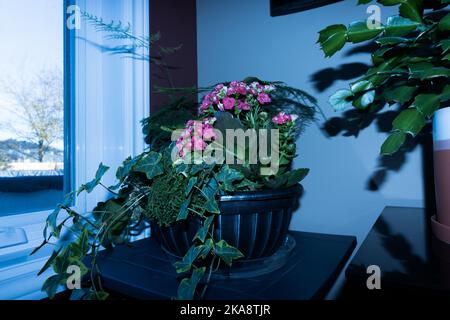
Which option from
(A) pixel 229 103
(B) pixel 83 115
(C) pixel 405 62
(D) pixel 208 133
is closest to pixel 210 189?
(D) pixel 208 133

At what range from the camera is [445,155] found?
525 millimetres

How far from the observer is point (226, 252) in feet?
1.71

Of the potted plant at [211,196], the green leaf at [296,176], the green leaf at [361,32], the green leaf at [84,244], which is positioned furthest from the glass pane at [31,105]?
the green leaf at [361,32]

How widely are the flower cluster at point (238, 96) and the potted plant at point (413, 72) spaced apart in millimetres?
182

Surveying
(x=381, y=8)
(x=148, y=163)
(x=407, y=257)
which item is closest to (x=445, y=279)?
(x=407, y=257)

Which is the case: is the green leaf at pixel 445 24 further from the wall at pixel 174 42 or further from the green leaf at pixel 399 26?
the wall at pixel 174 42

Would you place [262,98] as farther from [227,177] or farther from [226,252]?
[226,252]

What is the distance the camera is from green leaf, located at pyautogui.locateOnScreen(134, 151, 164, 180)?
1.96 feet

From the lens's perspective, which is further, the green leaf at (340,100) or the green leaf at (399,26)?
the green leaf at (340,100)

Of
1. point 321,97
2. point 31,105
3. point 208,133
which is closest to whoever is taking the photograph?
point 208,133

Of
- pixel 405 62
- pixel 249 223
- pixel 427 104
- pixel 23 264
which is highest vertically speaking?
pixel 405 62

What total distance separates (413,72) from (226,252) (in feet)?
1.61

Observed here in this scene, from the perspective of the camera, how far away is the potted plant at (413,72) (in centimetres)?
50

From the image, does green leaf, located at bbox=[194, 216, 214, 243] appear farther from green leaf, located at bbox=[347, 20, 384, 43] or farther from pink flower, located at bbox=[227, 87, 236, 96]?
green leaf, located at bbox=[347, 20, 384, 43]
